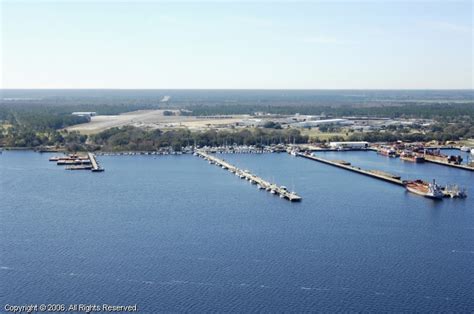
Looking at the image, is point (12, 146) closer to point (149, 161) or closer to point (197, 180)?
point (149, 161)

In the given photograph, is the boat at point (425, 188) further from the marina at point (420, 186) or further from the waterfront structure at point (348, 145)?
the waterfront structure at point (348, 145)

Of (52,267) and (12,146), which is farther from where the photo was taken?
(12,146)

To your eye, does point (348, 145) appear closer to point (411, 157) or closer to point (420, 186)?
point (411, 157)

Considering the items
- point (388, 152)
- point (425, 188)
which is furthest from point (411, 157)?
point (425, 188)

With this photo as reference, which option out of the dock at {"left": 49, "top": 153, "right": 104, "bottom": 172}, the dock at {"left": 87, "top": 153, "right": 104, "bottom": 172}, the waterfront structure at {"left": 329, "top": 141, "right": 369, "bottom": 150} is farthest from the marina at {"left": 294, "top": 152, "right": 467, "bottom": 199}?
the dock at {"left": 49, "top": 153, "right": 104, "bottom": 172}

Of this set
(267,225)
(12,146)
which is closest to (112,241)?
(267,225)
